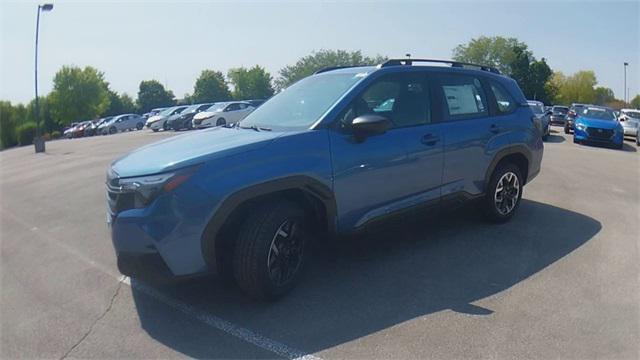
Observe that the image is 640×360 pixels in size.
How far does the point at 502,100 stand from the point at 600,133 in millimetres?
13944

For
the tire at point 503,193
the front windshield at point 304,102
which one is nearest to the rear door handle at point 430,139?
the front windshield at point 304,102

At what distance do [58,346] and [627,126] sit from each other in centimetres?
2407

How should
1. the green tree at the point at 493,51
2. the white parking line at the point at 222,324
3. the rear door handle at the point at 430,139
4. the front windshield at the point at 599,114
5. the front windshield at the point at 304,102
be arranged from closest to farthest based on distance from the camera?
1. the white parking line at the point at 222,324
2. the front windshield at the point at 304,102
3. the rear door handle at the point at 430,139
4. the front windshield at the point at 599,114
5. the green tree at the point at 493,51

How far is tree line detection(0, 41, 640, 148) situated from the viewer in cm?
6251

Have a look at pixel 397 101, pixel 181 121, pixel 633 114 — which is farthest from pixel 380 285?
pixel 181 121

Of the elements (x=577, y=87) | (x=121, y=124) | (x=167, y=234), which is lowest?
(x=167, y=234)

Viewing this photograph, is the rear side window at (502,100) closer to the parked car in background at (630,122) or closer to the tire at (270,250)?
the tire at (270,250)

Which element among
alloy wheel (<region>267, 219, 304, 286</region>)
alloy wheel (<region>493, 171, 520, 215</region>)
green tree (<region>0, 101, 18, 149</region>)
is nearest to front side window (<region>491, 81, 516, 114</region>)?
alloy wheel (<region>493, 171, 520, 215</region>)

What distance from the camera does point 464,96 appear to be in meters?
5.23

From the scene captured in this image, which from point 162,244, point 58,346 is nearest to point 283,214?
point 162,244

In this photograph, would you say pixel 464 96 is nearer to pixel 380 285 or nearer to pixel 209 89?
pixel 380 285

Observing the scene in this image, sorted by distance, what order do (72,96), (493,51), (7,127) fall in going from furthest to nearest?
(493,51)
(72,96)
(7,127)

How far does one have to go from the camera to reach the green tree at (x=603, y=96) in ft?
319

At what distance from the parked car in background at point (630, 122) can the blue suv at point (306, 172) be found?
19091 millimetres
